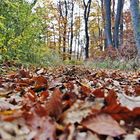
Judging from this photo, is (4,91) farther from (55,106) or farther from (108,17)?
(108,17)

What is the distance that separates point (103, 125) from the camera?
54.1 inches

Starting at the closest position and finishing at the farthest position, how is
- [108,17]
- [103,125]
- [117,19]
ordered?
[103,125]
[108,17]
[117,19]

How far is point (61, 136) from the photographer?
1.28 meters

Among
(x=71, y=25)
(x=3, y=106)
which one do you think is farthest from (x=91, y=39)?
(x=3, y=106)

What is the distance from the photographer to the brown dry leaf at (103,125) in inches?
51.7

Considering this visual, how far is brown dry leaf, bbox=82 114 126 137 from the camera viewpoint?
131 cm

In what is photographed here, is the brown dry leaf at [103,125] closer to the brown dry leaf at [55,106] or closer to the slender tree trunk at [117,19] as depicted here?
the brown dry leaf at [55,106]

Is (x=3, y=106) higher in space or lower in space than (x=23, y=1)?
lower

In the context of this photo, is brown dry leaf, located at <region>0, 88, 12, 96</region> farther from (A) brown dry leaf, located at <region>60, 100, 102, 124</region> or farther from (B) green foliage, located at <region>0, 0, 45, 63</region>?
(B) green foliage, located at <region>0, 0, 45, 63</region>

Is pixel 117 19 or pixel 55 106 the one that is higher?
pixel 117 19

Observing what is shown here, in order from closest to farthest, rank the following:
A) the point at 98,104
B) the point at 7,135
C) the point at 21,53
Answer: the point at 7,135, the point at 98,104, the point at 21,53

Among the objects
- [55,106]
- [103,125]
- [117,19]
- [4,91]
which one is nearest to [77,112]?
[55,106]

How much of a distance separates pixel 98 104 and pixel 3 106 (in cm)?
45

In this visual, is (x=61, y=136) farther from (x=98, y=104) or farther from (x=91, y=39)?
(x=91, y=39)
